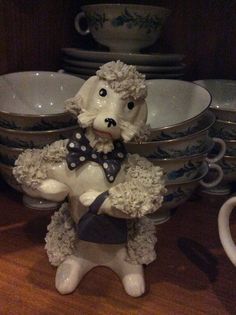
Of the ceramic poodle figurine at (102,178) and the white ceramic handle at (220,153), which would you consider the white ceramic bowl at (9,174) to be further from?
the white ceramic handle at (220,153)

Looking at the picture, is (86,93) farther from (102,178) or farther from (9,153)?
(9,153)

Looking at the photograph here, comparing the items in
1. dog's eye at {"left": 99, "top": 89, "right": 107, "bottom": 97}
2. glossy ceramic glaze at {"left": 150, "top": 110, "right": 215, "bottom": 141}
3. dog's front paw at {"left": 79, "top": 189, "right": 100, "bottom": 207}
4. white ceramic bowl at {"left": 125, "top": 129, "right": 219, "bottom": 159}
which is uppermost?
dog's eye at {"left": 99, "top": 89, "right": 107, "bottom": 97}

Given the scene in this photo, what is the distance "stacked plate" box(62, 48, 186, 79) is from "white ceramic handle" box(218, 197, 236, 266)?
14.1 inches

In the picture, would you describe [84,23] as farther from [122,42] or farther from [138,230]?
[138,230]

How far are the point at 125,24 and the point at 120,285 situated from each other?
45cm

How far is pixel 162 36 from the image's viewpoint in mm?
875

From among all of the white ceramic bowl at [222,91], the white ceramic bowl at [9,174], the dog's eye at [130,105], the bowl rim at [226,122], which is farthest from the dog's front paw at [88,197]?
the white ceramic bowl at [222,91]

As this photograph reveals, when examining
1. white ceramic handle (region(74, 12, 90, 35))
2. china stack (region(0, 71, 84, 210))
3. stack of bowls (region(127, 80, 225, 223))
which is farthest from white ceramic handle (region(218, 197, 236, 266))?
white ceramic handle (region(74, 12, 90, 35))

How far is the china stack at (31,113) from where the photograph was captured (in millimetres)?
610

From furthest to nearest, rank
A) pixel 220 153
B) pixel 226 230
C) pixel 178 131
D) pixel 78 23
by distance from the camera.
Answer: pixel 78 23, pixel 220 153, pixel 178 131, pixel 226 230

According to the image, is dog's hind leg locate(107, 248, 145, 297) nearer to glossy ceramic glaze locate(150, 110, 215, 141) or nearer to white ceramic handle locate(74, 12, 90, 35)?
glossy ceramic glaze locate(150, 110, 215, 141)

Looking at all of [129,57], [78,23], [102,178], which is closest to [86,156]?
[102,178]

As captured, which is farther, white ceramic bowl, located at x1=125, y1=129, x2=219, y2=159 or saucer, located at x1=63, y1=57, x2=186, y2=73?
saucer, located at x1=63, y1=57, x2=186, y2=73

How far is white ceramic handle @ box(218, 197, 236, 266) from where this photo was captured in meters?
0.41
